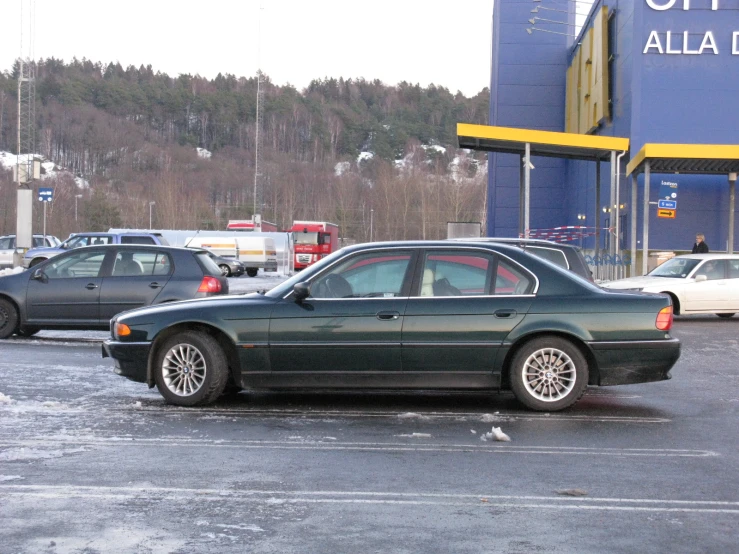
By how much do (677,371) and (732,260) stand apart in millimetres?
9150

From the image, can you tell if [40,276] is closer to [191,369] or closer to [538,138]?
[191,369]

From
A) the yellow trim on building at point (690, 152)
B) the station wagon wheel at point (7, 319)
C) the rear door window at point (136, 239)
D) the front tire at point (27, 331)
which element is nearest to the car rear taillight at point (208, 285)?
the front tire at point (27, 331)

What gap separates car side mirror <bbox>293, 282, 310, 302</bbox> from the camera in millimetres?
8367

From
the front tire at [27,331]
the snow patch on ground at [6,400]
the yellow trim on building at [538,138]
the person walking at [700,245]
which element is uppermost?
the yellow trim on building at [538,138]

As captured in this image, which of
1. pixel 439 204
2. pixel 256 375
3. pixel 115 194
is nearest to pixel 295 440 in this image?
pixel 256 375

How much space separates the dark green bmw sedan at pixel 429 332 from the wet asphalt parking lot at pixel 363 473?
0.32 m

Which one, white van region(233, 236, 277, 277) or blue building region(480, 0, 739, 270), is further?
white van region(233, 236, 277, 277)

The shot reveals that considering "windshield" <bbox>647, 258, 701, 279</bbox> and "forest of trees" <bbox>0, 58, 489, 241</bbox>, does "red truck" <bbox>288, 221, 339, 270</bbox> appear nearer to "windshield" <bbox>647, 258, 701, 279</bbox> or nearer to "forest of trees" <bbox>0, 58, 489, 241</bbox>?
"windshield" <bbox>647, 258, 701, 279</bbox>

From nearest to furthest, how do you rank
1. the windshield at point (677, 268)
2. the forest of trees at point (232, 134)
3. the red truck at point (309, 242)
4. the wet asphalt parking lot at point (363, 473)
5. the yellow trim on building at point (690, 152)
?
the wet asphalt parking lot at point (363, 473) < the windshield at point (677, 268) < the yellow trim on building at point (690, 152) < the red truck at point (309, 242) < the forest of trees at point (232, 134)

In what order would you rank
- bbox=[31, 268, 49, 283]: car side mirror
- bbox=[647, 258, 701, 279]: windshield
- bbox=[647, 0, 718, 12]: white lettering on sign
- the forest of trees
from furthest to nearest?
the forest of trees, bbox=[647, 0, 718, 12]: white lettering on sign, bbox=[647, 258, 701, 279]: windshield, bbox=[31, 268, 49, 283]: car side mirror

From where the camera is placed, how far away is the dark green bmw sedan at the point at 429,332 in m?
8.31

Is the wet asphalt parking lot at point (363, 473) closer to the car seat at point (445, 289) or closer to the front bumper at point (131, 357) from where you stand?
the front bumper at point (131, 357)

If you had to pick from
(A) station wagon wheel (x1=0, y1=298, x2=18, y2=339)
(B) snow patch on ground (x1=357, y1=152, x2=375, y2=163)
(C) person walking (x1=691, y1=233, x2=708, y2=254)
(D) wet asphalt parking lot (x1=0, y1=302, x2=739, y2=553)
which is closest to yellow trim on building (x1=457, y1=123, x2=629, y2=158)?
(C) person walking (x1=691, y1=233, x2=708, y2=254)

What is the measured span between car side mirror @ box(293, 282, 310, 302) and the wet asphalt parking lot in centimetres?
102
